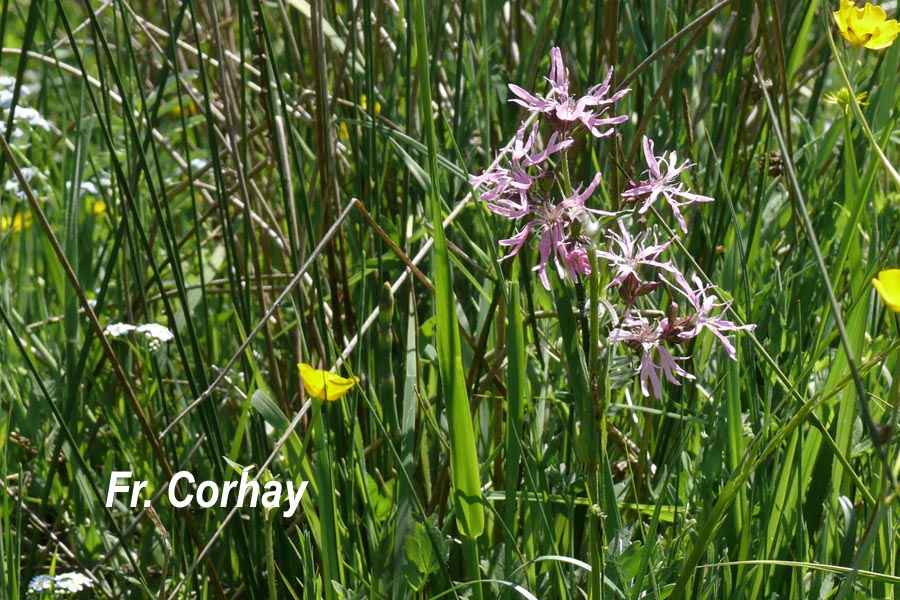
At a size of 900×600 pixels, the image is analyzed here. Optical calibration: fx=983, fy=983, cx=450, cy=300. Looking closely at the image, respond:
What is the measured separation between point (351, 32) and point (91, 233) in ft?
2.91

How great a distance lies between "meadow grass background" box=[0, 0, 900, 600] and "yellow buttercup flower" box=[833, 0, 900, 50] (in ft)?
0.24

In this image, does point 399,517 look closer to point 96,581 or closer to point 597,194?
point 96,581

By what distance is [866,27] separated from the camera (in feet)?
3.30

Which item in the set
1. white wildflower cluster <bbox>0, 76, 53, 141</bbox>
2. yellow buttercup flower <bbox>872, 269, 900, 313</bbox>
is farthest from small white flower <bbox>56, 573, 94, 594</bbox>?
white wildflower cluster <bbox>0, 76, 53, 141</bbox>

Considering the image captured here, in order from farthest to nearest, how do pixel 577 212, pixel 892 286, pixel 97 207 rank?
pixel 97 207, pixel 577 212, pixel 892 286

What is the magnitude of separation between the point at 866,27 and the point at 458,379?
575 millimetres

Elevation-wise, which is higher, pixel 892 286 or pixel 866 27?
pixel 866 27

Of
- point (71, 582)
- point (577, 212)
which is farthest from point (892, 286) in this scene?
point (71, 582)

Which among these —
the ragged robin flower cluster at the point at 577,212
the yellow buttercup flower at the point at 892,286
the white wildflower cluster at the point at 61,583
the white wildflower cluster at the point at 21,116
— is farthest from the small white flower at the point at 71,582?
the white wildflower cluster at the point at 21,116

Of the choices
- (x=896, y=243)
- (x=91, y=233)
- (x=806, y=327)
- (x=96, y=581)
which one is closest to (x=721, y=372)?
(x=806, y=327)

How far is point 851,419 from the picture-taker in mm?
935

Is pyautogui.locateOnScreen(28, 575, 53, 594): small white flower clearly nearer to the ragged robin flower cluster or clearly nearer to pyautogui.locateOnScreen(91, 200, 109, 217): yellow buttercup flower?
the ragged robin flower cluster

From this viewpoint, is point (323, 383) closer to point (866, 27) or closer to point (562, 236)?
point (562, 236)

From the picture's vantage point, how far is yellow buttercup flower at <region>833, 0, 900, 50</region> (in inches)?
38.1
